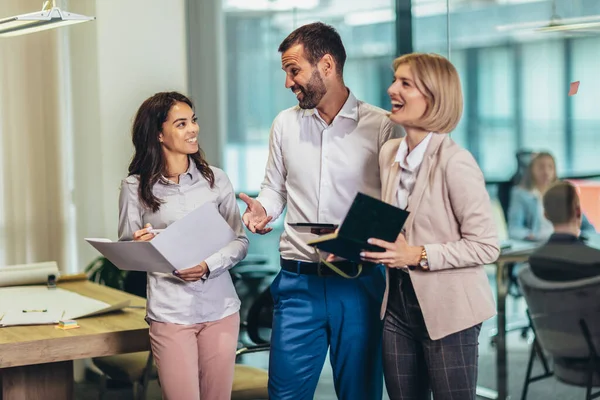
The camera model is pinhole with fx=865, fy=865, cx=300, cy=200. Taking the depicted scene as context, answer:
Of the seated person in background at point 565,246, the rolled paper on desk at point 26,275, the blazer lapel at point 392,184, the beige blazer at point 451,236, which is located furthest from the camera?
the rolled paper on desk at point 26,275

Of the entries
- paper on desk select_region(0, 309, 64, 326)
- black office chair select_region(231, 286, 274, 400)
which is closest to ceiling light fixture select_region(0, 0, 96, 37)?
paper on desk select_region(0, 309, 64, 326)

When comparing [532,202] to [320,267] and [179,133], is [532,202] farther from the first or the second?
[179,133]

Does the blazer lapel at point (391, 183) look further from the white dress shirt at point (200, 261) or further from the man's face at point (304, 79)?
the white dress shirt at point (200, 261)

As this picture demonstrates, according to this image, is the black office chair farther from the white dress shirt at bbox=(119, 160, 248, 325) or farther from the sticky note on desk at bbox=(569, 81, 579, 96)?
the sticky note on desk at bbox=(569, 81, 579, 96)

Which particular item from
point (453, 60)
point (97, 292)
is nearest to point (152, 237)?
point (97, 292)

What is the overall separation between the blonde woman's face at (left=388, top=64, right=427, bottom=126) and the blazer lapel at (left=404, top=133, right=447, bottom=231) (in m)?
0.07

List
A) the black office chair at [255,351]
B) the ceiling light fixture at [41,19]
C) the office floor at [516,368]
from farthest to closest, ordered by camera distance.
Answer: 1. the office floor at [516,368]
2. the black office chair at [255,351]
3. the ceiling light fixture at [41,19]

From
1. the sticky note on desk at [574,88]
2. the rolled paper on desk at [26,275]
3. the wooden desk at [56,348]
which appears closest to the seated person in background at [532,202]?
the sticky note on desk at [574,88]

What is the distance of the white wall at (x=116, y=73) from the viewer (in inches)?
210

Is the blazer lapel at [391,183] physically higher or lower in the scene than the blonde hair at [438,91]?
lower

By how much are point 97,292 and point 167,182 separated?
143 cm

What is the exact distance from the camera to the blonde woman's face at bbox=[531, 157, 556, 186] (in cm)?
369

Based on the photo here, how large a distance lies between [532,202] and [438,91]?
154 cm

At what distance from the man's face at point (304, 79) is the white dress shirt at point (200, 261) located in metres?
0.51
